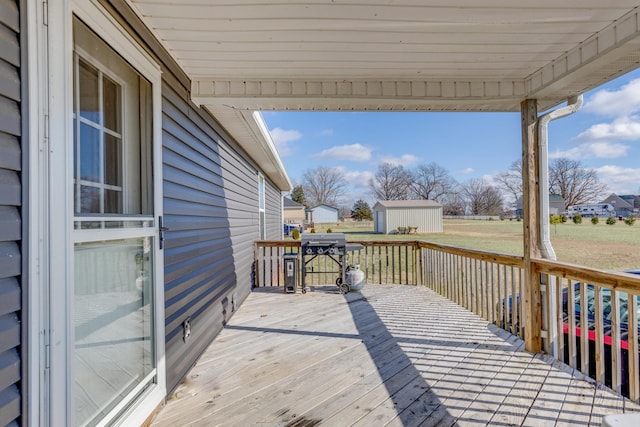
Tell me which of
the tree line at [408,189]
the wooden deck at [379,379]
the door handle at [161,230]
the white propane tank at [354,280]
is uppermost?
the tree line at [408,189]

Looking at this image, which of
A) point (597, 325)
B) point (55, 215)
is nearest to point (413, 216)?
point (597, 325)

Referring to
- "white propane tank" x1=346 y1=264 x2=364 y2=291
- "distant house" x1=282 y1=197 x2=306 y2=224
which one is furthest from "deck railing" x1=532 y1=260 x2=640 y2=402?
"distant house" x1=282 y1=197 x2=306 y2=224

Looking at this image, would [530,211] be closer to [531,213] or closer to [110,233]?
[531,213]

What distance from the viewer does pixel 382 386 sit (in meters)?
2.48

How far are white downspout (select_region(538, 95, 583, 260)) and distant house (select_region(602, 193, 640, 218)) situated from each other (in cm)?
1473

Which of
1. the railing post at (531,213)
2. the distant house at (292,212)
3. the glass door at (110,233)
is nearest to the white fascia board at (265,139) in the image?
the glass door at (110,233)


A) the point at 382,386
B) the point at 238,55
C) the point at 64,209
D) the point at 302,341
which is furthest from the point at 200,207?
the point at 382,386

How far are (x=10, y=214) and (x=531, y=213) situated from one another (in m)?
3.59

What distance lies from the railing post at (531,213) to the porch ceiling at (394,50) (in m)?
0.24

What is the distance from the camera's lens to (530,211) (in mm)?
3125

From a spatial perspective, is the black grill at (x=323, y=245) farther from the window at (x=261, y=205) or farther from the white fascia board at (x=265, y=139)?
the window at (x=261, y=205)

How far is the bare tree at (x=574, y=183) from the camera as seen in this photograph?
14039 mm

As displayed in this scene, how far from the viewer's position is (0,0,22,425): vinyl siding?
108 cm

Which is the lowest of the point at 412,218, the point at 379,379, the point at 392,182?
the point at 379,379
